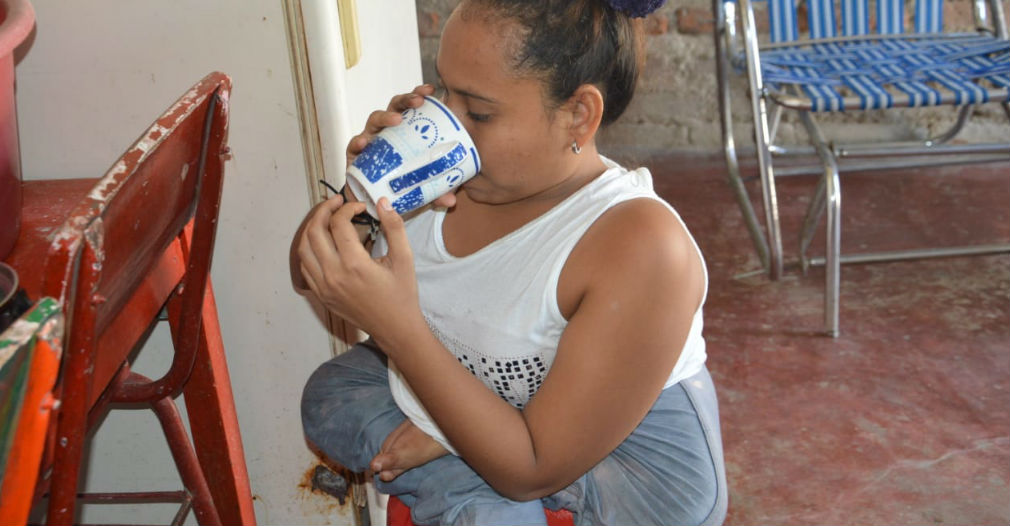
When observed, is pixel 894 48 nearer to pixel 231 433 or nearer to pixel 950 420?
pixel 950 420

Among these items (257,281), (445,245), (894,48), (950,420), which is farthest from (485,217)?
(894,48)

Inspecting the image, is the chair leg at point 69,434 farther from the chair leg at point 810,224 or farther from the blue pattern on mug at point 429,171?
the chair leg at point 810,224

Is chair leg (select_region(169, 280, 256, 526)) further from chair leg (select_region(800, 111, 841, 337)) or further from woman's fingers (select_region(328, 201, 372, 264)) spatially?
chair leg (select_region(800, 111, 841, 337))

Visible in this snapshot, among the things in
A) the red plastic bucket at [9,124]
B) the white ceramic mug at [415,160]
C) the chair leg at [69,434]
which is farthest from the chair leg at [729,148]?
the chair leg at [69,434]

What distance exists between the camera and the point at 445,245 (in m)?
1.16

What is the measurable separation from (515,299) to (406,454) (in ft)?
0.71

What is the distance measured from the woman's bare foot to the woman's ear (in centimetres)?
37

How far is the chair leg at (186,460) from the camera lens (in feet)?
4.01

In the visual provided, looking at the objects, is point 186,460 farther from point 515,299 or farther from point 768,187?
point 768,187

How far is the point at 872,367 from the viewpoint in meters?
2.12

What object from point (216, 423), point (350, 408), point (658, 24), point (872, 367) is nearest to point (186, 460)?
point (216, 423)

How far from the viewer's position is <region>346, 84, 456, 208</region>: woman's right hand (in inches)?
39.3

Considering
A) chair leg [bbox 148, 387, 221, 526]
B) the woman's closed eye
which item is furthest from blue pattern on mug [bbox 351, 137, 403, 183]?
chair leg [bbox 148, 387, 221, 526]

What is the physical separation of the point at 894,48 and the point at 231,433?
6.55 ft
